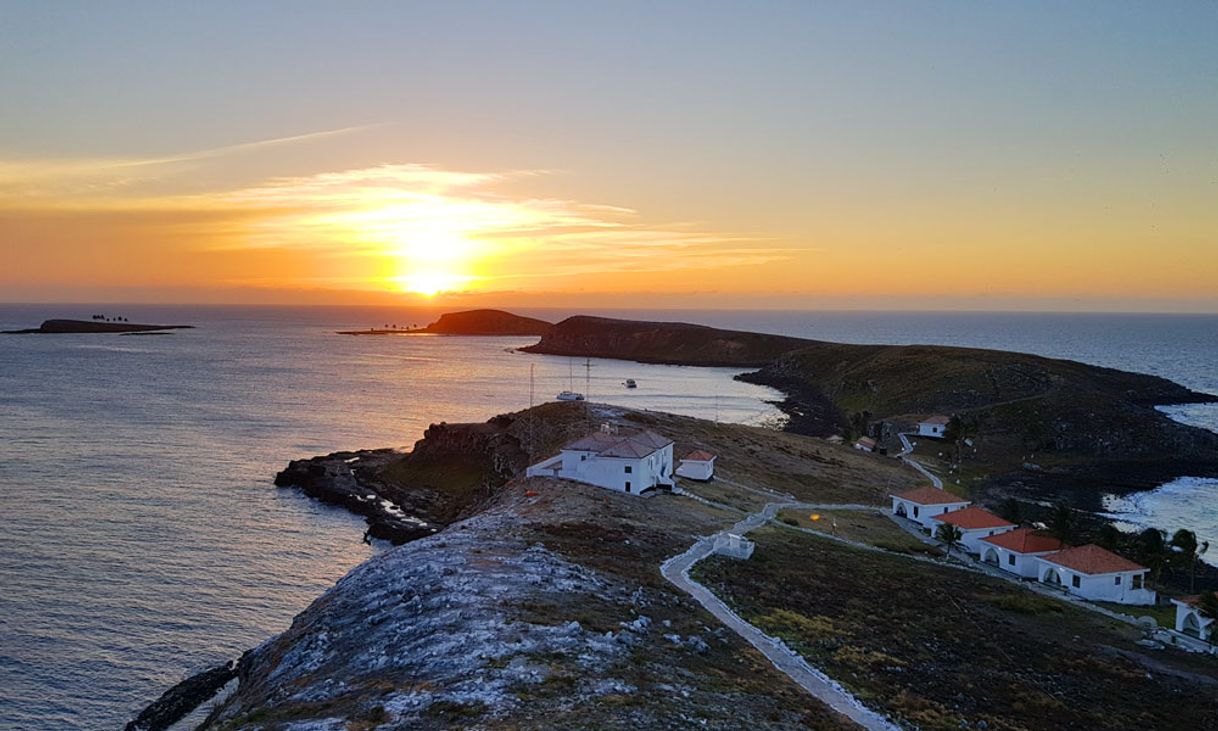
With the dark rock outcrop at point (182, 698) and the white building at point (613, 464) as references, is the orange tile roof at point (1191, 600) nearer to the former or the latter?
the white building at point (613, 464)

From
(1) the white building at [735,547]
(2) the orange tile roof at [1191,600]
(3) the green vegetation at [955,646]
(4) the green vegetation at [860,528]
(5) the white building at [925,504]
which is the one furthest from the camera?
(5) the white building at [925,504]

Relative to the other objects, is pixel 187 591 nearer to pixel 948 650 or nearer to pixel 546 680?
pixel 546 680

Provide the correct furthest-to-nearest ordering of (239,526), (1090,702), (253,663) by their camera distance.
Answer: (239,526), (253,663), (1090,702)

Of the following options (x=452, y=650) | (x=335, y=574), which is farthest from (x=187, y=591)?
(x=452, y=650)

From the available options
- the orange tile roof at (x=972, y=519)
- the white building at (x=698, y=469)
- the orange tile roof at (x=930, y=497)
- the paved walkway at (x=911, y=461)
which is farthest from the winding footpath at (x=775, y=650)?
the paved walkway at (x=911, y=461)

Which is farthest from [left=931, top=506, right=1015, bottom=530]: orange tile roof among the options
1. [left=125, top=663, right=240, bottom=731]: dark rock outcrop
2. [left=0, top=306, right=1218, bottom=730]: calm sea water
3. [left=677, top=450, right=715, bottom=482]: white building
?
[left=125, top=663, right=240, bottom=731]: dark rock outcrop

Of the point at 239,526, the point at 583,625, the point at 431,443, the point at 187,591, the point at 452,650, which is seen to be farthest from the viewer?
the point at 431,443

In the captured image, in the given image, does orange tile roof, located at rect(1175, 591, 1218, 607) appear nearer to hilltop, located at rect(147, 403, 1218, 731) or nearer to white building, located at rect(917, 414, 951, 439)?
hilltop, located at rect(147, 403, 1218, 731)
